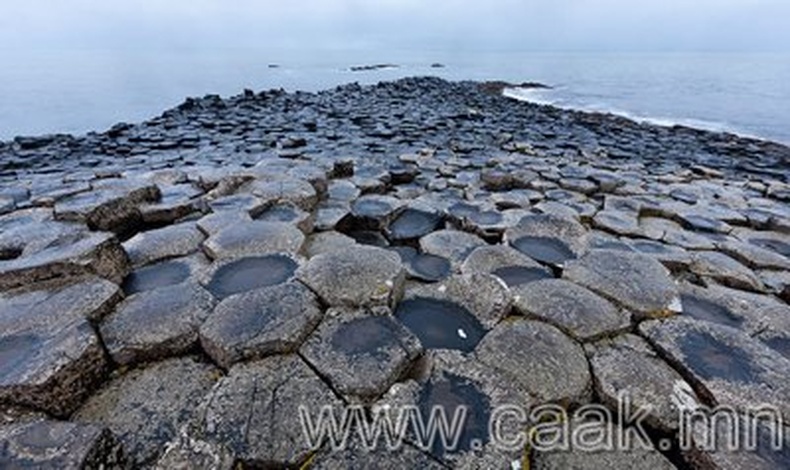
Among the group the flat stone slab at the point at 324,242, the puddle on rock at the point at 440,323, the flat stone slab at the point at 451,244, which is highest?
the flat stone slab at the point at 451,244

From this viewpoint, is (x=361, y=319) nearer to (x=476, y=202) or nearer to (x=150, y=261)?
(x=150, y=261)

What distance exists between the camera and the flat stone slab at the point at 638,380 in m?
2.35

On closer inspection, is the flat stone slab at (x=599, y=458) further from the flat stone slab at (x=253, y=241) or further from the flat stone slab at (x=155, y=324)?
the flat stone slab at (x=253, y=241)

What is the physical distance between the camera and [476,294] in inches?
129

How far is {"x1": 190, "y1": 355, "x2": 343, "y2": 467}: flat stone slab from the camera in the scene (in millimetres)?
2084

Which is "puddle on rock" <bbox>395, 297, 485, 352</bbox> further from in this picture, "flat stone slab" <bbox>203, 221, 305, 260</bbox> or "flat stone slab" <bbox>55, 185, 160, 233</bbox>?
"flat stone slab" <bbox>55, 185, 160, 233</bbox>

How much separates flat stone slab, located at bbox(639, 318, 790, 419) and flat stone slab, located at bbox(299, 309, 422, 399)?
168cm

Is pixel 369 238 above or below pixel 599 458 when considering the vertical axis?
below

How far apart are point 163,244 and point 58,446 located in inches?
91.9

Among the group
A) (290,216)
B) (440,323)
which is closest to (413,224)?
(290,216)

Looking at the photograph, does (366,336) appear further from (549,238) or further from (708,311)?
(708,311)

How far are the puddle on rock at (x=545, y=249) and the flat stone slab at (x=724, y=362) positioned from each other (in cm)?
110

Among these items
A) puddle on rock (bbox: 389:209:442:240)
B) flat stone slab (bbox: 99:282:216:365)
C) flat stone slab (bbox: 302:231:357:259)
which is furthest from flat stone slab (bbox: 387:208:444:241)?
flat stone slab (bbox: 99:282:216:365)

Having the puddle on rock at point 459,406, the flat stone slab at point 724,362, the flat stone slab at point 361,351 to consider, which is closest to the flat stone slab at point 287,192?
the flat stone slab at point 361,351
